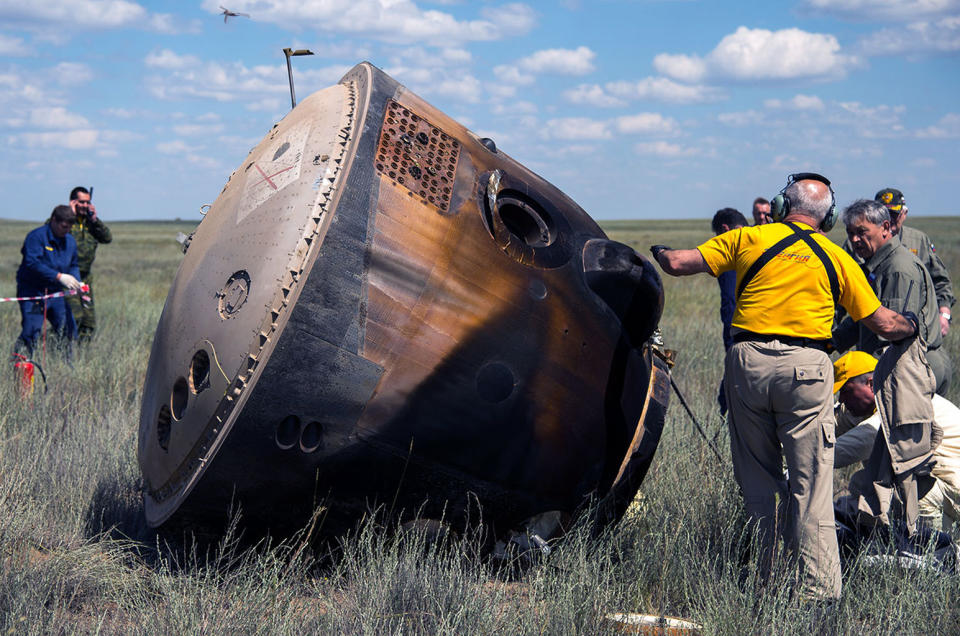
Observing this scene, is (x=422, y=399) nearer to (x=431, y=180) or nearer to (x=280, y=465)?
(x=280, y=465)

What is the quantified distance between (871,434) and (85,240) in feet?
28.7

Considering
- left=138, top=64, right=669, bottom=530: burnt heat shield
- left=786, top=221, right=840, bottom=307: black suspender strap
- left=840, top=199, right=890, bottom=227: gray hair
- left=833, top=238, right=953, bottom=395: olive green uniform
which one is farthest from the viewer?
left=833, top=238, right=953, bottom=395: olive green uniform

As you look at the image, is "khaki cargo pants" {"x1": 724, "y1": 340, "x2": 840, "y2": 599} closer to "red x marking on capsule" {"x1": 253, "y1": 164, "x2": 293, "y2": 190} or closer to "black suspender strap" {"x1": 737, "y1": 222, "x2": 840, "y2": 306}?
"black suspender strap" {"x1": 737, "y1": 222, "x2": 840, "y2": 306}

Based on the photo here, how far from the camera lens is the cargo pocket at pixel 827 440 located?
378cm

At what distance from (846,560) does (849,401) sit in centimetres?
88

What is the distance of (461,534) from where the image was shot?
13.1 feet

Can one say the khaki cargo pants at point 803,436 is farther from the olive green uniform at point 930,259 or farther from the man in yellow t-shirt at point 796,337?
the olive green uniform at point 930,259

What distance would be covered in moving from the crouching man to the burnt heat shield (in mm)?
1235

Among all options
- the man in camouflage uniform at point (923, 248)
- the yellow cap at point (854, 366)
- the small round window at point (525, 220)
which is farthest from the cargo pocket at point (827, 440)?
the man in camouflage uniform at point (923, 248)

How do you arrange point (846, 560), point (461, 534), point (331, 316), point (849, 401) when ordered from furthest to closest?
1. point (849, 401)
2. point (846, 560)
3. point (461, 534)
4. point (331, 316)

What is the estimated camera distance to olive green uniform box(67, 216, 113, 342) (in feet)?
31.9

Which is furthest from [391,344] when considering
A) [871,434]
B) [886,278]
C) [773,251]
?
[886,278]

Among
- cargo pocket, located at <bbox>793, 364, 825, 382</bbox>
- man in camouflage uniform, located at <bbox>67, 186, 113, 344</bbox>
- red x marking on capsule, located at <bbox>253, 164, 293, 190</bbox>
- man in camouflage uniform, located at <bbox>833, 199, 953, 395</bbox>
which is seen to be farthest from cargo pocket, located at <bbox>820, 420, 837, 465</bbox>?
man in camouflage uniform, located at <bbox>67, 186, 113, 344</bbox>

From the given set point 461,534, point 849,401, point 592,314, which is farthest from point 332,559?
point 849,401
